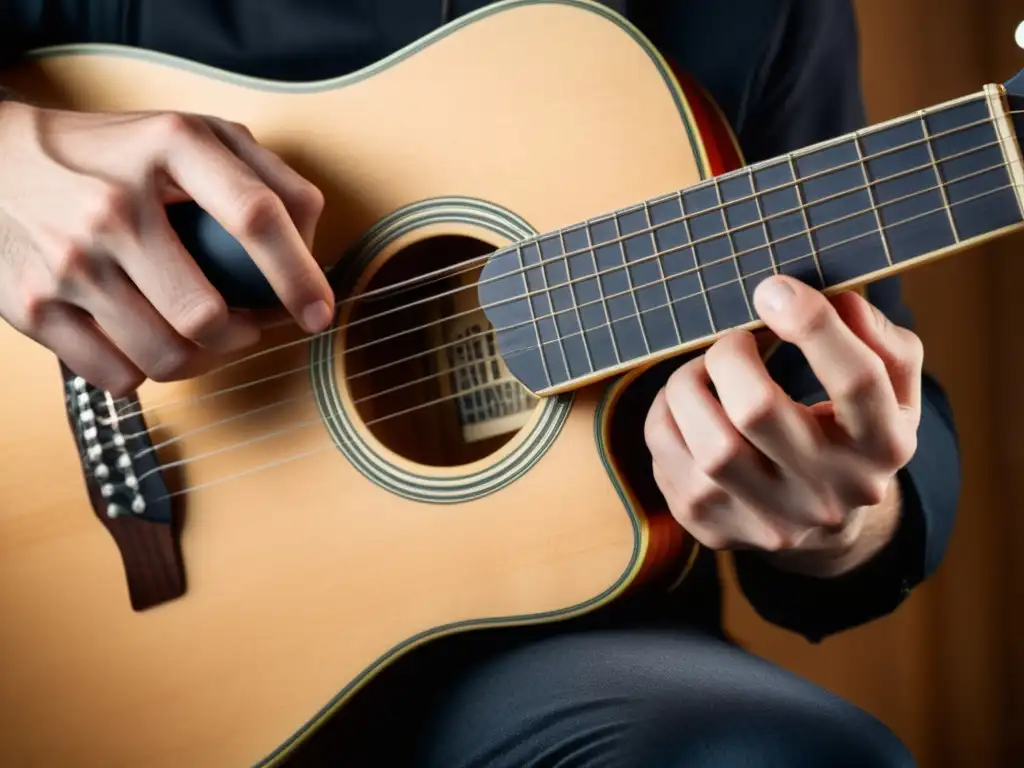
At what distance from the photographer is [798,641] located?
1.58 meters

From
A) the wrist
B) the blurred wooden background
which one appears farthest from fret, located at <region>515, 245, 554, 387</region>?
the blurred wooden background

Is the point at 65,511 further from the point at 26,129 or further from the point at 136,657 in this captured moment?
the point at 26,129

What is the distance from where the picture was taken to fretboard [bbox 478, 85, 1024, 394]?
50 centimetres

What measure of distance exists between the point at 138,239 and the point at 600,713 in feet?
1.61

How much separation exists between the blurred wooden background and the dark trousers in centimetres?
90

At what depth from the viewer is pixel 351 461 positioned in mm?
720

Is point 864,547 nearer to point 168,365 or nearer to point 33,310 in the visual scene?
point 168,365

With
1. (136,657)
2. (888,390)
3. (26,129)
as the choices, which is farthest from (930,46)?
(136,657)

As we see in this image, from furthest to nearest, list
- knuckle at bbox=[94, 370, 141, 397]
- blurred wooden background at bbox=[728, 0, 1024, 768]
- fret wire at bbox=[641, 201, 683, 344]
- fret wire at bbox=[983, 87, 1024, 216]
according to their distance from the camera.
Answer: blurred wooden background at bbox=[728, 0, 1024, 768] < knuckle at bbox=[94, 370, 141, 397] < fret wire at bbox=[641, 201, 683, 344] < fret wire at bbox=[983, 87, 1024, 216]

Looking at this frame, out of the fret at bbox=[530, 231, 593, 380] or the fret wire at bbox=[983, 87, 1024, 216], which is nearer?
the fret wire at bbox=[983, 87, 1024, 216]

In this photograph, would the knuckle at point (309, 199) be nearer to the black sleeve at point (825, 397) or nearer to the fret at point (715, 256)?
the fret at point (715, 256)

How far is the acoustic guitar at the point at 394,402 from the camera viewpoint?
611mm

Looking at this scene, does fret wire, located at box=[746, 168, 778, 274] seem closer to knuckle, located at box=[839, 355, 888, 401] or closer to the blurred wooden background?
knuckle, located at box=[839, 355, 888, 401]

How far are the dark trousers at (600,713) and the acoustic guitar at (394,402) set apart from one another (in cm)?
5
